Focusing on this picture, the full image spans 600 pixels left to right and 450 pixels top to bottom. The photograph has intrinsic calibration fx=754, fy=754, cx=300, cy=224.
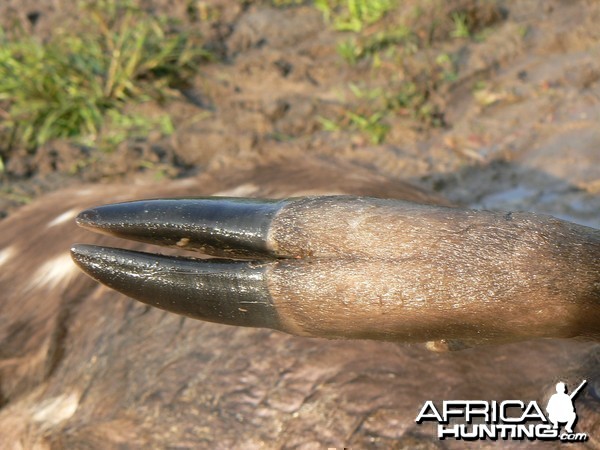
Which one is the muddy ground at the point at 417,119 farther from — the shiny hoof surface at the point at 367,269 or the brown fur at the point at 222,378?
the shiny hoof surface at the point at 367,269

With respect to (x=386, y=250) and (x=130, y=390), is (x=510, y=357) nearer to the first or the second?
(x=386, y=250)

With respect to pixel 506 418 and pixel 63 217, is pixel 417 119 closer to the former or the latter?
pixel 63 217

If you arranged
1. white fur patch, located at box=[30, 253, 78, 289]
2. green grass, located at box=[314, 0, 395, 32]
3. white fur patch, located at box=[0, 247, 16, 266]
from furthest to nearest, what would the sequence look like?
green grass, located at box=[314, 0, 395, 32] → white fur patch, located at box=[0, 247, 16, 266] → white fur patch, located at box=[30, 253, 78, 289]

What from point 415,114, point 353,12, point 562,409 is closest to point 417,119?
point 415,114

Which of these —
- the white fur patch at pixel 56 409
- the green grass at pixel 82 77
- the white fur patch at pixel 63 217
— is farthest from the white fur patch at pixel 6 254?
the green grass at pixel 82 77

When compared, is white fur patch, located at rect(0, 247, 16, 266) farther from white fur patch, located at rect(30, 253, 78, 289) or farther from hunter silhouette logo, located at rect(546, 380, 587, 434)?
hunter silhouette logo, located at rect(546, 380, 587, 434)

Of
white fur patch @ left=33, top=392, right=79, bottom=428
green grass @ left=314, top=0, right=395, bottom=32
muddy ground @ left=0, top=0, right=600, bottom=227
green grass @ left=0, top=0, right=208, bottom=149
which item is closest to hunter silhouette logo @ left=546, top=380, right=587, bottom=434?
white fur patch @ left=33, top=392, right=79, bottom=428
